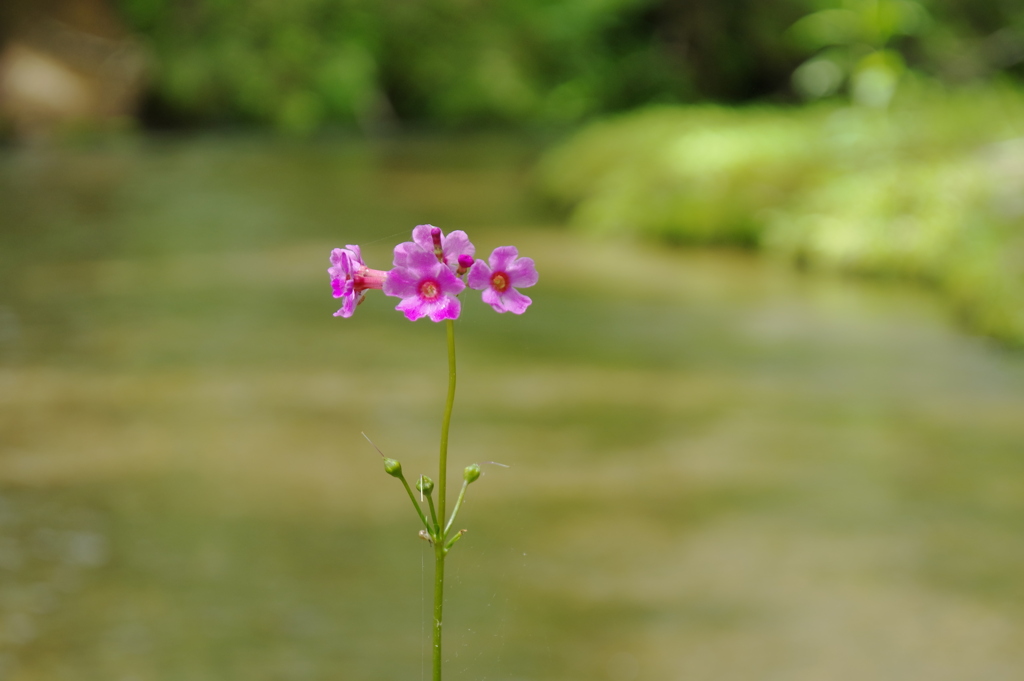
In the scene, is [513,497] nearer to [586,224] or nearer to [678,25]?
[586,224]

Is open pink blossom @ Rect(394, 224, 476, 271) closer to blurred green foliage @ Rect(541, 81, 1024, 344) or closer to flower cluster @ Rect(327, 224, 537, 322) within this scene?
flower cluster @ Rect(327, 224, 537, 322)

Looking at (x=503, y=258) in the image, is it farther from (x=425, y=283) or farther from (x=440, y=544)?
(x=440, y=544)

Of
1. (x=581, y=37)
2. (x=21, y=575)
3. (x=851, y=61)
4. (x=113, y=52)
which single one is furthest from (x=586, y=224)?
(x=581, y=37)

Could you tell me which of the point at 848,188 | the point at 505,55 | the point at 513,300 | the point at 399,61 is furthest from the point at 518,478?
the point at 505,55

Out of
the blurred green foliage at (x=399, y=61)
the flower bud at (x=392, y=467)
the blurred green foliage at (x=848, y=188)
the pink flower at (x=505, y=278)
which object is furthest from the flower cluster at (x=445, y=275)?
the blurred green foliage at (x=399, y=61)

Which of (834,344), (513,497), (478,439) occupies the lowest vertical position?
(513,497)

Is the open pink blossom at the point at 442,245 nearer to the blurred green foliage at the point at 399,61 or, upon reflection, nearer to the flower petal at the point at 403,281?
the flower petal at the point at 403,281
